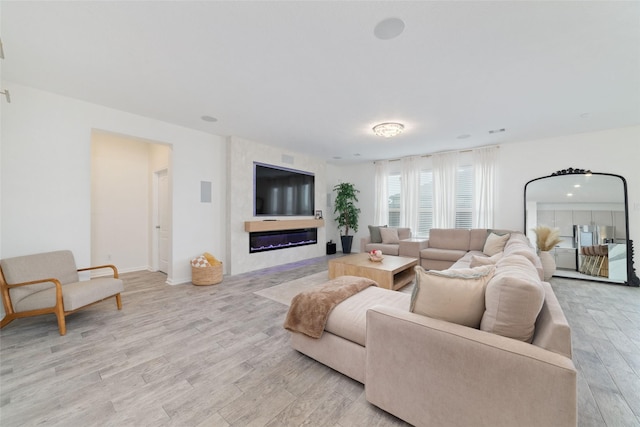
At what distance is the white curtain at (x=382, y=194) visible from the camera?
6.52 m

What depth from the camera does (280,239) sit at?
17.9 feet

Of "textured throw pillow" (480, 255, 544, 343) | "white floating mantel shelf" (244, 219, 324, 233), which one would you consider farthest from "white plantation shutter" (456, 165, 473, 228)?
"textured throw pillow" (480, 255, 544, 343)

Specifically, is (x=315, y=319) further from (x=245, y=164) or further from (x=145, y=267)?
(x=145, y=267)

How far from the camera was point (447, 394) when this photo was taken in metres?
1.17

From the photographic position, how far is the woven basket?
3.86 m

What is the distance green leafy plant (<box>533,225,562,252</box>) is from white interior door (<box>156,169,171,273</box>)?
22.5 ft

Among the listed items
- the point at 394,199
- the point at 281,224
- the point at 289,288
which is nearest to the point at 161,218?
the point at 281,224

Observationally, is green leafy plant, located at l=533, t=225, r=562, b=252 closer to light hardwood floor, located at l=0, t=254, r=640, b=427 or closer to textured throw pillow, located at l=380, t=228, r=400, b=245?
light hardwood floor, located at l=0, t=254, r=640, b=427

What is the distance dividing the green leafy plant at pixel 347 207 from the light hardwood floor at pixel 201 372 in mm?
4258

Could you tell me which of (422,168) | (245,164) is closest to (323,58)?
(245,164)

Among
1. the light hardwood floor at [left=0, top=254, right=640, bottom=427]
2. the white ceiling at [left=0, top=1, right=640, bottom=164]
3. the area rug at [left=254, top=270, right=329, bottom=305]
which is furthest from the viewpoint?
the area rug at [left=254, top=270, right=329, bottom=305]

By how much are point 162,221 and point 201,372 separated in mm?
3914

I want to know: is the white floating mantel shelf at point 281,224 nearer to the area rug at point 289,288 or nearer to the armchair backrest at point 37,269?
the area rug at point 289,288

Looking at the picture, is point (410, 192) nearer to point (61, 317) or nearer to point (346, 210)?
point (346, 210)
